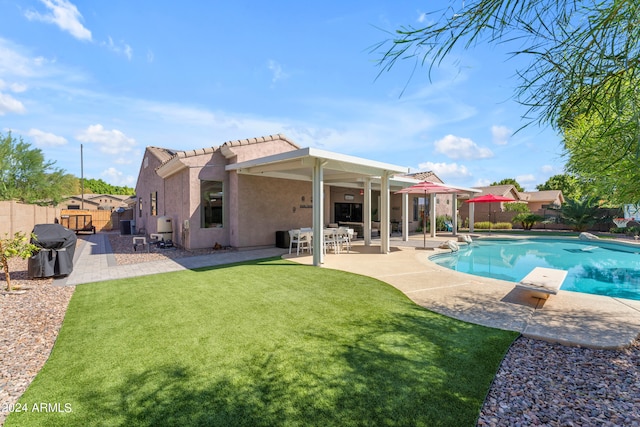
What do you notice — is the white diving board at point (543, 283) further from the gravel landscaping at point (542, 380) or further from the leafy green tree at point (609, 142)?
the leafy green tree at point (609, 142)

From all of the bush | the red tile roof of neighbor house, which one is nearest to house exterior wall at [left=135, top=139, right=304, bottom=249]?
the bush

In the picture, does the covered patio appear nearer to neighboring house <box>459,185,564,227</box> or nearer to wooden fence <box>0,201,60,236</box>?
wooden fence <box>0,201,60,236</box>

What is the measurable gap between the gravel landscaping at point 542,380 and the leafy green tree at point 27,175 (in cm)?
2620

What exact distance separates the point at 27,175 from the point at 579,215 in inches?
1866

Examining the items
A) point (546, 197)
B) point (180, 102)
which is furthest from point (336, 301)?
point (546, 197)

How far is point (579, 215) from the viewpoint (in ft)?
80.1

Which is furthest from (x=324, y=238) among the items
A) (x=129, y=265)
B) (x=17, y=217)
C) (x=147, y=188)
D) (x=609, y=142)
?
(x=147, y=188)

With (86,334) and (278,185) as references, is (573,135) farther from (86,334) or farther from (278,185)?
(278,185)

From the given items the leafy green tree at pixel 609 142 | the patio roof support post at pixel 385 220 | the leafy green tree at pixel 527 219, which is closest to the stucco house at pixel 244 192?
the patio roof support post at pixel 385 220

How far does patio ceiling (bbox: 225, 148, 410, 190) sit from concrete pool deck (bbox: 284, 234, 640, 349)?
3.81m

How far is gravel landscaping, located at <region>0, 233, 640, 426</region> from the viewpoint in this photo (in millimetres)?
2807

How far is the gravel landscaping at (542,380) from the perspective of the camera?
2.81 m

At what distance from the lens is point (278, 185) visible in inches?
585

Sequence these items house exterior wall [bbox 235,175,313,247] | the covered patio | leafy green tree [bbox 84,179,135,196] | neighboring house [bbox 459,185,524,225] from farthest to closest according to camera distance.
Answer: leafy green tree [bbox 84,179,135,196], neighboring house [bbox 459,185,524,225], house exterior wall [bbox 235,175,313,247], the covered patio
